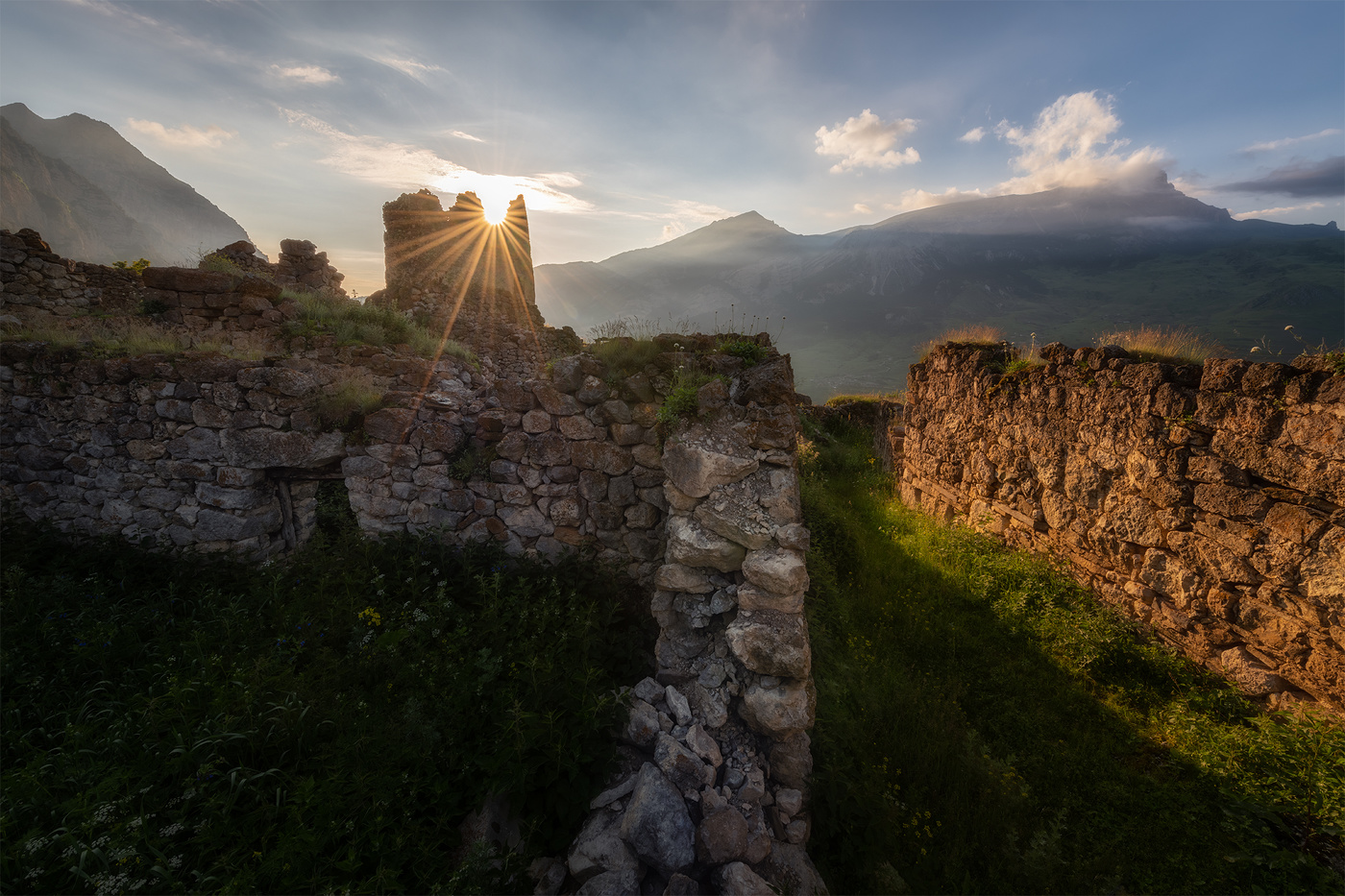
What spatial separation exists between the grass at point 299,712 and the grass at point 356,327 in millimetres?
5243

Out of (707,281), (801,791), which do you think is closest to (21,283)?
(801,791)

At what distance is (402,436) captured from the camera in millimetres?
5348

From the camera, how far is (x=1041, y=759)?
464cm

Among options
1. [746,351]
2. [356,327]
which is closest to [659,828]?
[746,351]

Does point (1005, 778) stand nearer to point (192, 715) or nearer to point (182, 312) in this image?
point (192, 715)

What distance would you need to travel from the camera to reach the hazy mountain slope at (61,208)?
53031 millimetres

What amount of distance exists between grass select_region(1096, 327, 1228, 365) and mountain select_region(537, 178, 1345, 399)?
5922cm

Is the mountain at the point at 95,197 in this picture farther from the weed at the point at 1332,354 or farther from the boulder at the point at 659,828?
the weed at the point at 1332,354

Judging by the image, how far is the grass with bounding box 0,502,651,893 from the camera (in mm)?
2680

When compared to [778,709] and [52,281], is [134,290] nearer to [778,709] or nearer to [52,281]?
[52,281]

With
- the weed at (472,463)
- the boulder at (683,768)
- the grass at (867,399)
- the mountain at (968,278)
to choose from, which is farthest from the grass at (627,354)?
the mountain at (968,278)

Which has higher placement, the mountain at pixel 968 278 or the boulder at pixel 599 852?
the mountain at pixel 968 278

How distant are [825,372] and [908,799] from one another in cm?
7606

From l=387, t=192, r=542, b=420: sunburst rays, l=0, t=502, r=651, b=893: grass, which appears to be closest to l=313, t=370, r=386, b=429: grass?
l=0, t=502, r=651, b=893: grass
